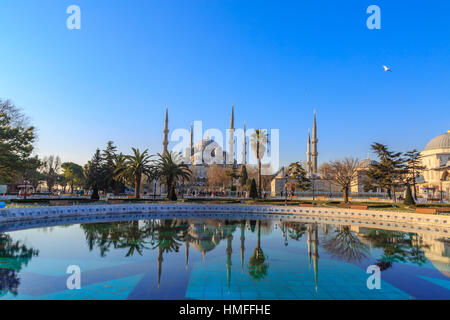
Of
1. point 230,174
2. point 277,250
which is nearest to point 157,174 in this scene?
point 230,174

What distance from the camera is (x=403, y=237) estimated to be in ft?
53.0

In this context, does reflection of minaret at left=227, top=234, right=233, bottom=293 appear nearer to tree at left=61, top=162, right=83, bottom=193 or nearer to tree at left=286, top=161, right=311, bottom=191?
tree at left=286, top=161, right=311, bottom=191

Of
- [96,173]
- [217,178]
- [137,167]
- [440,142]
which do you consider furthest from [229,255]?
[440,142]

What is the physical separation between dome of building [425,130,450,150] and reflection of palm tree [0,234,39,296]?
197ft

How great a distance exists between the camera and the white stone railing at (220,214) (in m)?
19.2

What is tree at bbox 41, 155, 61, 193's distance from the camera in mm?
61844

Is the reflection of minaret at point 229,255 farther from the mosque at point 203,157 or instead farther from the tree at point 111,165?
the mosque at point 203,157

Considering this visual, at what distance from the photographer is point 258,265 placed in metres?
10.3

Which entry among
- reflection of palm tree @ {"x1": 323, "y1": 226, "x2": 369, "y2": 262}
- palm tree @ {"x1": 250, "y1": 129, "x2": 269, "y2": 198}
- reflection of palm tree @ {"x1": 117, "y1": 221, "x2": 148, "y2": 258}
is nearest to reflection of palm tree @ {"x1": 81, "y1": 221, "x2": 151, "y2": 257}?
reflection of palm tree @ {"x1": 117, "y1": 221, "x2": 148, "y2": 258}

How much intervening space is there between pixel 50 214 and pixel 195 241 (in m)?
14.2

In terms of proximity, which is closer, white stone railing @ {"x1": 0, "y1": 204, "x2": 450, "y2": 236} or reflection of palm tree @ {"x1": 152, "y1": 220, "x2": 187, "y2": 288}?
reflection of palm tree @ {"x1": 152, "y1": 220, "x2": 187, "y2": 288}

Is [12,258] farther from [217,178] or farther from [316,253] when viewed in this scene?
[217,178]

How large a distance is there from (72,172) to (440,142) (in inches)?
2987

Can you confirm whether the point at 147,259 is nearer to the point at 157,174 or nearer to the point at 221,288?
the point at 221,288
